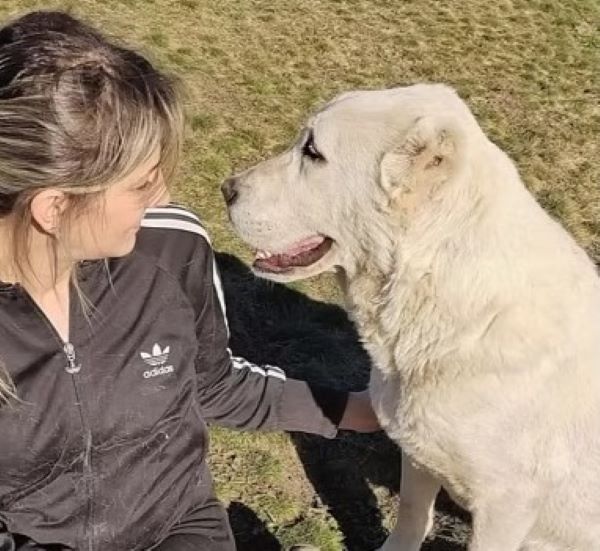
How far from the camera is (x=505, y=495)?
3.11 metres

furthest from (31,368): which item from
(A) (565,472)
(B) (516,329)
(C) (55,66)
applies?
(A) (565,472)

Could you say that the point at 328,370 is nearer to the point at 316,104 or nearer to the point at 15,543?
the point at 15,543

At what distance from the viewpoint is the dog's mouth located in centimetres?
317

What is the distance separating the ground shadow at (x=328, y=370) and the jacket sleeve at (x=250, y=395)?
76cm

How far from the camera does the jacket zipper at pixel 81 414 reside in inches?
105

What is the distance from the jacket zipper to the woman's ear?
0.17 m

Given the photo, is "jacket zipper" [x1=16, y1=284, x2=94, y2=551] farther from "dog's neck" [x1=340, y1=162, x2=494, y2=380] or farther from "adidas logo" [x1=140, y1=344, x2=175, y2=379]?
"dog's neck" [x1=340, y1=162, x2=494, y2=380]

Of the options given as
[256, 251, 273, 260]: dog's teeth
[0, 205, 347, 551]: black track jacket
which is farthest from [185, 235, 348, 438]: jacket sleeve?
[256, 251, 273, 260]: dog's teeth

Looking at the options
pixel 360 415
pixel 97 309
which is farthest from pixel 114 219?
pixel 360 415

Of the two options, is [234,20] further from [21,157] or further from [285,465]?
[21,157]

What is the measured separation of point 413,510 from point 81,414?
1.45 metres

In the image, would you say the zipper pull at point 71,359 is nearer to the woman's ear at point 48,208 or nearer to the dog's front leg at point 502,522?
the woman's ear at point 48,208

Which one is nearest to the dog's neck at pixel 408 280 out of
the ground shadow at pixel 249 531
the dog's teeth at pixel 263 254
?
the dog's teeth at pixel 263 254

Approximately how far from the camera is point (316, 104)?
259 inches
